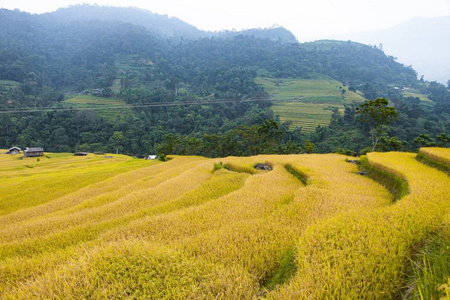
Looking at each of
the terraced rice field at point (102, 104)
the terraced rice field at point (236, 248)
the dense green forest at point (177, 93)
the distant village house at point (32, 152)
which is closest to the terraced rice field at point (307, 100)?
the dense green forest at point (177, 93)

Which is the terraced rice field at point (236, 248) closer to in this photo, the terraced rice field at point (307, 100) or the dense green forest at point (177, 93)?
the dense green forest at point (177, 93)

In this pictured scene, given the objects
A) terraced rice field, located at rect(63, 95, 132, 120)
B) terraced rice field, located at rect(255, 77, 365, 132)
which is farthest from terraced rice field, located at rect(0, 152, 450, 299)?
terraced rice field, located at rect(63, 95, 132, 120)

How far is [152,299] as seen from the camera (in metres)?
2.52

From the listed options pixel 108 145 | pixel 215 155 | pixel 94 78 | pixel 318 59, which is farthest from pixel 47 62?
pixel 318 59

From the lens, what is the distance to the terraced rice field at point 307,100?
60.8 metres

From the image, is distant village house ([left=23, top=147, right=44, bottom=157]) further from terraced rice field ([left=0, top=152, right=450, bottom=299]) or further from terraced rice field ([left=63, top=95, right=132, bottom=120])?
terraced rice field ([left=0, top=152, right=450, bottom=299])

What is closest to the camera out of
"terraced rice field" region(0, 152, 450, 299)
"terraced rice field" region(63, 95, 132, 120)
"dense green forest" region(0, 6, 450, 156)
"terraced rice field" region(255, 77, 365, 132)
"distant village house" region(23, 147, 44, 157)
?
"terraced rice field" region(0, 152, 450, 299)

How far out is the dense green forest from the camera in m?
42.7

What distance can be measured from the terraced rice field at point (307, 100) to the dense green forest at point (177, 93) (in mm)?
4441

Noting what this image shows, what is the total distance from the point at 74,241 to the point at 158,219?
1907mm

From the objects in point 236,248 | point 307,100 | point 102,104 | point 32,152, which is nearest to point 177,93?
point 102,104

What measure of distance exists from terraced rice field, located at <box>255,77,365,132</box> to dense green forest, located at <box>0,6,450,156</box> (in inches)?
175

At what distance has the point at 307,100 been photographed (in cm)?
7419

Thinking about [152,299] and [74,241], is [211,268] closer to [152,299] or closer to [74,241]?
[152,299]
